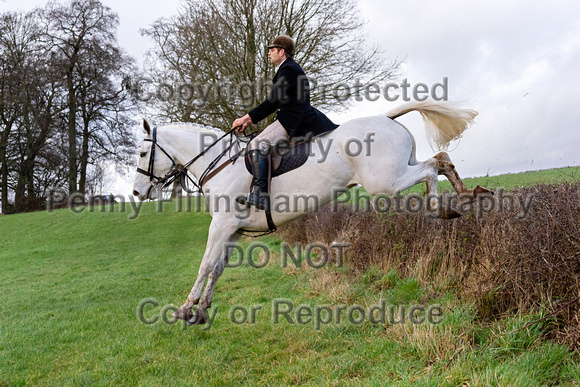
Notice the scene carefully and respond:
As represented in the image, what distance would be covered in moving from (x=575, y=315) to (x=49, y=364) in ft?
18.3

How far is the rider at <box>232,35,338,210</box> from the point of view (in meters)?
4.49

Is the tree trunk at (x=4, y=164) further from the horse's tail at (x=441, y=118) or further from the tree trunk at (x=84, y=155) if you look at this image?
the horse's tail at (x=441, y=118)

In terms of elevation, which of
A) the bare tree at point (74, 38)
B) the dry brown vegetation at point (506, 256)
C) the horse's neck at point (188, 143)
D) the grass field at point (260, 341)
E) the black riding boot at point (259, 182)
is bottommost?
the grass field at point (260, 341)

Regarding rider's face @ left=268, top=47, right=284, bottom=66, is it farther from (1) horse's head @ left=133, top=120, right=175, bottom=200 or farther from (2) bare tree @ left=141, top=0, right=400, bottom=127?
(2) bare tree @ left=141, top=0, right=400, bottom=127

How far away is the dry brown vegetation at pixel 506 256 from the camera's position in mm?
3316

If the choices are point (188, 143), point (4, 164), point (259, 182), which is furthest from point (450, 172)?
point (4, 164)

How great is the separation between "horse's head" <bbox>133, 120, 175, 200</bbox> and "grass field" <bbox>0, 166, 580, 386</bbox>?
2020mm

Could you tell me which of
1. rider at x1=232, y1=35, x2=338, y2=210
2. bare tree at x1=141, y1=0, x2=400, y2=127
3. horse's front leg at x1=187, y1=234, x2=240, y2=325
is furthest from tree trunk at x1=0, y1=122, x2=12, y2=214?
rider at x1=232, y1=35, x2=338, y2=210

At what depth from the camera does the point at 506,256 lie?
155 inches

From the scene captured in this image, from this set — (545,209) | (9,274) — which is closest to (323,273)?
(545,209)

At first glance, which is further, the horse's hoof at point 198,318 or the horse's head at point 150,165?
the horse's head at point 150,165

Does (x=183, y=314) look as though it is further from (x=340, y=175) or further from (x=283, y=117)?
(x=283, y=117)

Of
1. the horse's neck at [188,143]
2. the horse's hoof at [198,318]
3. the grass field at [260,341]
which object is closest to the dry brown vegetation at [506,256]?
the grass field at [260,341]

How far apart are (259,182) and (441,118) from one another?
226 cm
